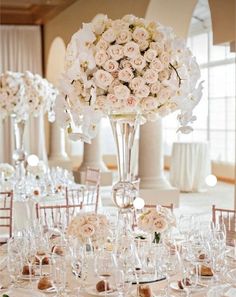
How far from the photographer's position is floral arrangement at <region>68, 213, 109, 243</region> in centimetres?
316

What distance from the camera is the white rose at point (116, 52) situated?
317cm

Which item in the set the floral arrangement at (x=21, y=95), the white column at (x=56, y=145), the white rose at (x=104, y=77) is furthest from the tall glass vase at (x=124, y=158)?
the white column at (x=56, y=145)

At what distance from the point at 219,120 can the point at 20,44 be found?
5.27 m

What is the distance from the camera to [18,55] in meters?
14.4

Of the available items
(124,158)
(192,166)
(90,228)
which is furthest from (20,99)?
(192,166)

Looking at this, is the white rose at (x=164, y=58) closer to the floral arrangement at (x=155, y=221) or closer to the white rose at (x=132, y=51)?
the white rose at (x=132, y=51)

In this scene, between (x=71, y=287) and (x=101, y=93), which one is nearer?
(x=71, y=287)

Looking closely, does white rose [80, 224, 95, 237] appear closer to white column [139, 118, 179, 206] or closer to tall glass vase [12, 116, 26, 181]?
tall glass vase [12, 116, 26, 181]

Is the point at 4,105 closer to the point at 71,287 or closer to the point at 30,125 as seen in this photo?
the point at 71,287

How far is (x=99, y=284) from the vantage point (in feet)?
9.28

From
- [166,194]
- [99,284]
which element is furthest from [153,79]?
[166,194]

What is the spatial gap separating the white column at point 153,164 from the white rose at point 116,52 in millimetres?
5662

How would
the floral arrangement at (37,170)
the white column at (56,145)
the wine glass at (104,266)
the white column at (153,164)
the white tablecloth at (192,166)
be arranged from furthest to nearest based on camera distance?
the white column at (56,145) < the white tablecloth at (192,166) < the white column at (153,164) < the floral arrangement at (37,170) < the wine glass at (104,266)

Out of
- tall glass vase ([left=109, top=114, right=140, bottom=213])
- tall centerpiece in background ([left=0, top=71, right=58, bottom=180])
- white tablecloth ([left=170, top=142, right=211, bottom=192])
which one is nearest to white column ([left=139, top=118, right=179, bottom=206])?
tall centerpiece in background ([left=0, top=71, right=58, bottom=180])
